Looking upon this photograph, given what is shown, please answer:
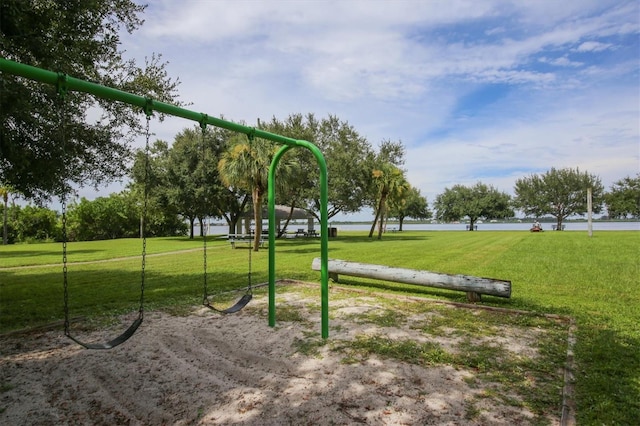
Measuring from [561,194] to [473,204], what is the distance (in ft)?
41.1

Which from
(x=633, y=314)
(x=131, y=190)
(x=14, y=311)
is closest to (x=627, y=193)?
(x=633, y=314)

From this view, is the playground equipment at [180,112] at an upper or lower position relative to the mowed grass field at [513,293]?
upper

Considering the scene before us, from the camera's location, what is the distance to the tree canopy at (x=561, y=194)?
5412 cm

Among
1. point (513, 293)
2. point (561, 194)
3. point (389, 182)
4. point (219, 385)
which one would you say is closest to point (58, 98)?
point (219, 385)

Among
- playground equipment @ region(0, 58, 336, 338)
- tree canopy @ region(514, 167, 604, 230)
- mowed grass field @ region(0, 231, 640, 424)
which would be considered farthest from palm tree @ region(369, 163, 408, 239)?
tree canopy @ region(514, 167, 604, 230)

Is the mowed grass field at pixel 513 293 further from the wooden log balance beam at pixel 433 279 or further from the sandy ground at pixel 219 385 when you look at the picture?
the sandy ground at pixel 219 385

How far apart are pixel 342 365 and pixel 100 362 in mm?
2747

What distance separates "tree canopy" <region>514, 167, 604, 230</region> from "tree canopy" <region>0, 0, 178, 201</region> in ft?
192

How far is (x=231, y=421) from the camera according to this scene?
2.96 meters

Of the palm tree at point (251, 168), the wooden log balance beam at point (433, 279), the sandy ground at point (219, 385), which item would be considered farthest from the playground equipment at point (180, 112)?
the palm tree at point (251, 168)

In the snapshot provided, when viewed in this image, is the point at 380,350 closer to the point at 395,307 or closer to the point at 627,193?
the point at 395,307

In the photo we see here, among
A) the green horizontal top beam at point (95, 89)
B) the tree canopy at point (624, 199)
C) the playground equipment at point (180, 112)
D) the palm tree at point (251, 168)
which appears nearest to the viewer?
the green horizontal top beam at point (95, 89)

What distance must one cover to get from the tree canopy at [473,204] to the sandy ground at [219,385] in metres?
62.1

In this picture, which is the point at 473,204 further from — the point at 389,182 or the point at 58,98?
the point at 58,98
